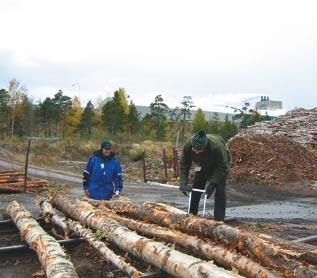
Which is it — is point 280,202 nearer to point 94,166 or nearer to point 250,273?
point 94,166

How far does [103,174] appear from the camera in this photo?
870cm

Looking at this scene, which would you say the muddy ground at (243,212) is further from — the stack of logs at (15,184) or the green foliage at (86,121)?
the green foliage at (86,121)

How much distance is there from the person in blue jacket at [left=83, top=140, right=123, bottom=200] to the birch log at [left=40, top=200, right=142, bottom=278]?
77cm

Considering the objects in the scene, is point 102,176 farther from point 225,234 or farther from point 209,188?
point 225,234

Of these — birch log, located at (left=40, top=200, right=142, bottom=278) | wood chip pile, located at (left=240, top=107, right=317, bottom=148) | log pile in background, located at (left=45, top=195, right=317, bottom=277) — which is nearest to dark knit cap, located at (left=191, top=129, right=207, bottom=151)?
log pile in background, located at (left=45, top=195, right=317, bottom=277)

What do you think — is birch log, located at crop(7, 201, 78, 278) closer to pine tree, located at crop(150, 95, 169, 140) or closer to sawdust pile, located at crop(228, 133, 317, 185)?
sawdust pile, located at crop(228, 133, 317, 185)

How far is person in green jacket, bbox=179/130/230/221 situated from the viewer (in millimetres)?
8161

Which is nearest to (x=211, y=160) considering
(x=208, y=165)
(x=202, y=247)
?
(x=208, y=165)

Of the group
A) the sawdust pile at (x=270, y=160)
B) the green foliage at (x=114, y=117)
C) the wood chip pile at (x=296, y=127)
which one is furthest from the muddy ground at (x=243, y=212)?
the green foliage at (x=114, y=117)

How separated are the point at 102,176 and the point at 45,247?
272cm

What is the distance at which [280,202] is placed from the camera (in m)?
16.0

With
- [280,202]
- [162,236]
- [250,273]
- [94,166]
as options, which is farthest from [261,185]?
[250,273]

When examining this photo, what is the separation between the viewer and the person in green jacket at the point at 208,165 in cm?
816

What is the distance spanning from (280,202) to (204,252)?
1060cm
